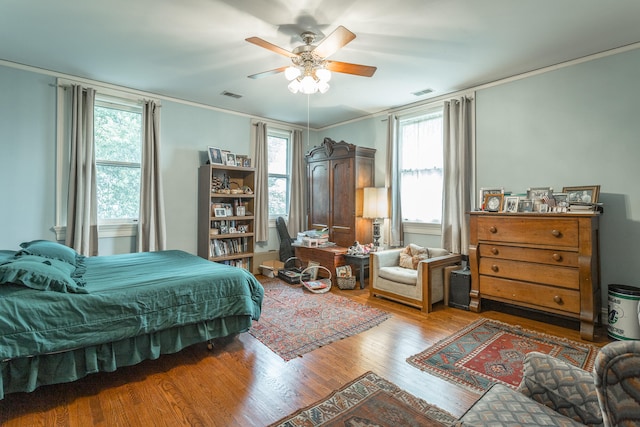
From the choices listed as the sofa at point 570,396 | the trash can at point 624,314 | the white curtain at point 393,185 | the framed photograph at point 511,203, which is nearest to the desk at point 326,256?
the white curtain at point 393,185

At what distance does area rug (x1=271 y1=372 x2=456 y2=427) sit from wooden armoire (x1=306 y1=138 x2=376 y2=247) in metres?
2.94

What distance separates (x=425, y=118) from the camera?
4.55 m

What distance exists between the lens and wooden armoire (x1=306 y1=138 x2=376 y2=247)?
4.88 meters

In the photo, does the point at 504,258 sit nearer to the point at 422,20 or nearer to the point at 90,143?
the point at 422,20

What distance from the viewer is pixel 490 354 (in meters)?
2.52

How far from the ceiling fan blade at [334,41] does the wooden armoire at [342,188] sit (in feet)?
7.81

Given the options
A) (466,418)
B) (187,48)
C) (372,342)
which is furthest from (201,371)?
(187,48)

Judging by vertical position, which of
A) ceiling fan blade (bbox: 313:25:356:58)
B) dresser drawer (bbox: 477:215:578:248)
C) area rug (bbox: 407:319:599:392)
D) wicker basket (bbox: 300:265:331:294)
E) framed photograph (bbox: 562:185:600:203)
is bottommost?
area rug (bbox: 407:319:599:392)

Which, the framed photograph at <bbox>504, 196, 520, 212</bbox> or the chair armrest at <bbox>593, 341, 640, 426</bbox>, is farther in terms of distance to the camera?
the framed photograph at <bbox>504, 196, 520, 212</bbox>

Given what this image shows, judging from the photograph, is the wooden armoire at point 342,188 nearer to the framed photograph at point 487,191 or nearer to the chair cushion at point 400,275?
the chair cushion at point 400,275

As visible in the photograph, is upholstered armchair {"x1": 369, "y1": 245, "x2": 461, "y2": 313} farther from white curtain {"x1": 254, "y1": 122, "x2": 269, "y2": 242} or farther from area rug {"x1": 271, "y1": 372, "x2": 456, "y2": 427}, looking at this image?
white curtain {"x1": 254, "y1": 122, "x2": 269, "y2": 242}

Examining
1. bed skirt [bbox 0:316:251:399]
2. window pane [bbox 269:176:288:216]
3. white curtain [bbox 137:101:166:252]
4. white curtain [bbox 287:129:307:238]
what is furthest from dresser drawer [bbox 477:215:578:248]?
white curtain [bbox 137:101:166:252]

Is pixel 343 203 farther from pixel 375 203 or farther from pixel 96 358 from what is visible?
pixel 96 358

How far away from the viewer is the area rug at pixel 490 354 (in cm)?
220
